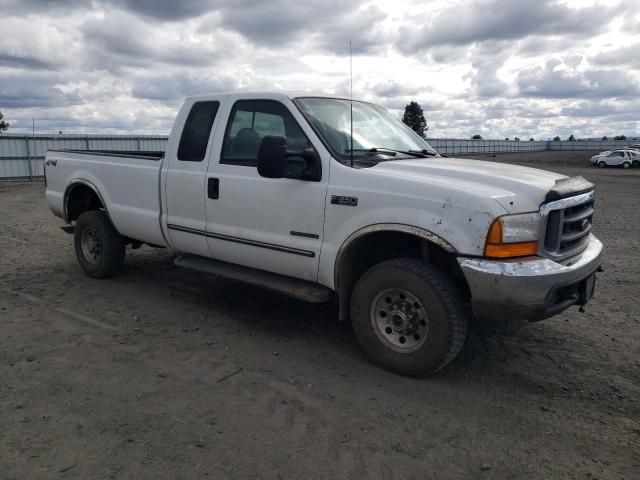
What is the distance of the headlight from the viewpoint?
3488mm

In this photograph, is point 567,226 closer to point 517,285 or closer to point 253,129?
point 517,285

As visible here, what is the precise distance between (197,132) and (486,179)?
2809 millimetres

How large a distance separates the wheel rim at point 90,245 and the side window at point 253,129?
248 centimetres

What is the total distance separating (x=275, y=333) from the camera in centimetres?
489

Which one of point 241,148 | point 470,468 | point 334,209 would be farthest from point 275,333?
point 470,468

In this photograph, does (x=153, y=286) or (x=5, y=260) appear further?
(x=5, y=260)

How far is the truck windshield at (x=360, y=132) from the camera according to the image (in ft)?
14.7

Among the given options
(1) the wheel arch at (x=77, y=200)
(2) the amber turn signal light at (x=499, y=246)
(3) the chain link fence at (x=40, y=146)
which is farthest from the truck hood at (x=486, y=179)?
(3) the chain link fence at (x=40, y=146)

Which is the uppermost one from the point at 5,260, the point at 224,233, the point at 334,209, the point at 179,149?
the point at 179,149

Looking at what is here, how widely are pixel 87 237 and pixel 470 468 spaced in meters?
5.37

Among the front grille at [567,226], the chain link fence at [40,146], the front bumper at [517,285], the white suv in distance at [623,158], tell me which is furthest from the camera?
the white suv in distance at [623,158]

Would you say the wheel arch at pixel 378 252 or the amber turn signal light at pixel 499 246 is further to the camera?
the wheel arch at pixel 378 252

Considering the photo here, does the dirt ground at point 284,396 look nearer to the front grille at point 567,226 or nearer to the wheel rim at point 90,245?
the wheel rim at point 90,245

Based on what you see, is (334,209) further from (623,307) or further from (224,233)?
(623,307)
